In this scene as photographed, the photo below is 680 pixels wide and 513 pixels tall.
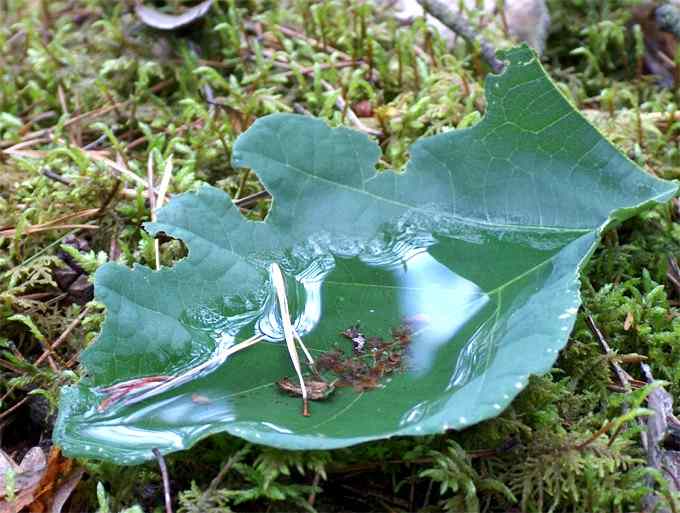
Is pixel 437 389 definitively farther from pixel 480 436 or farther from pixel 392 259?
pixel 392 259

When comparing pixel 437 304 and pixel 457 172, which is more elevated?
pixel 457 172

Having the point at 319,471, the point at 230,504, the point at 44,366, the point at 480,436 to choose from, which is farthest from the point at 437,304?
the point at 44,366

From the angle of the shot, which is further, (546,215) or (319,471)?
(546,215)

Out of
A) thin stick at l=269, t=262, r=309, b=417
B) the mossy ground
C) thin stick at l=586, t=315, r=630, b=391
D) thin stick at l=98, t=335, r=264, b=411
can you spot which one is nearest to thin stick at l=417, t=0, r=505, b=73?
the mossy ground

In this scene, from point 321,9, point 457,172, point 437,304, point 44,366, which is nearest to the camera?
point 437,304

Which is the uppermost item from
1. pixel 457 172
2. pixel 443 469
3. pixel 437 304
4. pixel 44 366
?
pixel 457 172

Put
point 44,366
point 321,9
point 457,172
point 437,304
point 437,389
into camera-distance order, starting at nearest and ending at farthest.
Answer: point 437,389, point 437,304, point 457,172, point 44,366, point 321,9

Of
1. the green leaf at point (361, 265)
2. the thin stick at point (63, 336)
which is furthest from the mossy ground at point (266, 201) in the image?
the green leaf at point (361, 265)

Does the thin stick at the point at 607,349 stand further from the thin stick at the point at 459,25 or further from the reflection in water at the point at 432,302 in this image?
the thin stick at the point at 459,25
